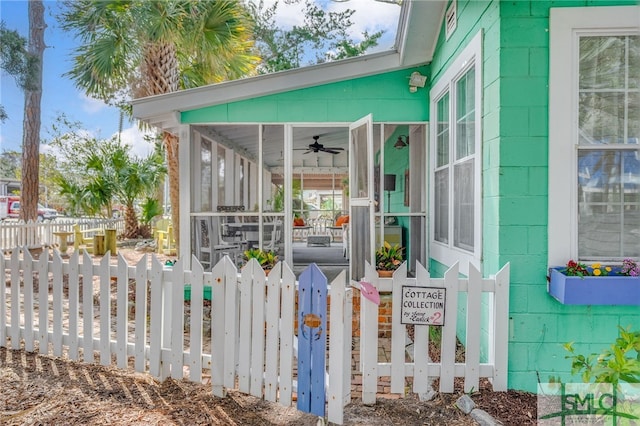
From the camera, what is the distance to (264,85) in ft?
16.2

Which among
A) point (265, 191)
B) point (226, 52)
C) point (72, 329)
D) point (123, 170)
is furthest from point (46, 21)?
point (72, 329)

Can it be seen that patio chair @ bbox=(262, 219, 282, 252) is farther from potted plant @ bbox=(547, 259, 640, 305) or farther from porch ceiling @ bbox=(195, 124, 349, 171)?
potted plant @ bbox=(547, 259, 640, 305)

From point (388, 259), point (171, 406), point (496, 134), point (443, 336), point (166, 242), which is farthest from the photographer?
point (166, 242)

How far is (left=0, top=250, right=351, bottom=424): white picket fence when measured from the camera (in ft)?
8.32

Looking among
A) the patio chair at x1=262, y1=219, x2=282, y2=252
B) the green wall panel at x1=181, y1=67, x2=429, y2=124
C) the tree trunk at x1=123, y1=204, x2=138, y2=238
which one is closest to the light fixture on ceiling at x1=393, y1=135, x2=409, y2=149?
the green wall panel at x1=181, y1=67, x2=429, y2=124

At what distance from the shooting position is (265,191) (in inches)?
230

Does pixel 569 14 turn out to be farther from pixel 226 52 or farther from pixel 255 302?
pixel 226 52

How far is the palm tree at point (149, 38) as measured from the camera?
261 inches

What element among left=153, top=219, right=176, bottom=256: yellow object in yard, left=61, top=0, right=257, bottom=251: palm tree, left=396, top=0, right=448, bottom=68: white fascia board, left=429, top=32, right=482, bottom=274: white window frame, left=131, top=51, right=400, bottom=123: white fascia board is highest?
left=61, top=0, right=257, bottom=251: palm tree

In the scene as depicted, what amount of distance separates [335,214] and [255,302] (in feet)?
31.5

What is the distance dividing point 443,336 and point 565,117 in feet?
5.75

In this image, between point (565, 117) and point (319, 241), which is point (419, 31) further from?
point (319, 241)

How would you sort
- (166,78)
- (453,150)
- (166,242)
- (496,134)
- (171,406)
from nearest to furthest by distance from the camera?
(171,406), (496,134), (453,150), (166,78), (166,242)

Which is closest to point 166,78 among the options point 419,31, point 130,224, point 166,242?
point 166,242
